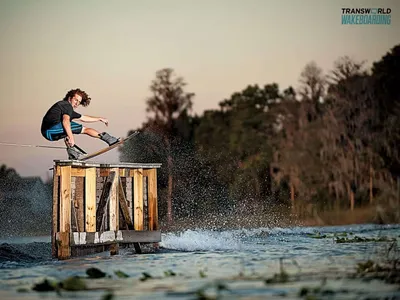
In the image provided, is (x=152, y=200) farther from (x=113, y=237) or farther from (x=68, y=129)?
(x=68, y=129)

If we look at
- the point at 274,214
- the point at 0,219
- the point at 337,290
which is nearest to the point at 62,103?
the point at 337,290

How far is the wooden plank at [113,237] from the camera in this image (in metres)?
10.2

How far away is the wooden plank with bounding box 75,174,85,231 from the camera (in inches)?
412

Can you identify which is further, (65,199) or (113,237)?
(113,237)

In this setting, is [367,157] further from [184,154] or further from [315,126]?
[184,154]

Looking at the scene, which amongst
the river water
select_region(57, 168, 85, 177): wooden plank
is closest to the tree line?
the river water

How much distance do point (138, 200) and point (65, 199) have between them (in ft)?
4.09

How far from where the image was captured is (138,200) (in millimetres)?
11203

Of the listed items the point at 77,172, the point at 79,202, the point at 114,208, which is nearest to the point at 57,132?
the point at 77,172

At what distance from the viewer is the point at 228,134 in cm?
2619

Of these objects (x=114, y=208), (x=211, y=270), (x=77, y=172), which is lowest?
(x=211, y=270)

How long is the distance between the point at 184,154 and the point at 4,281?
15561 millimetres

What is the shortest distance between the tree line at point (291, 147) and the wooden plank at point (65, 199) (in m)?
10.9

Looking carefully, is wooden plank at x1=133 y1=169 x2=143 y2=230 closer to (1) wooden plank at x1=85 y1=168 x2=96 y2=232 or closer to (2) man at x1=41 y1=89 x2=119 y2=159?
(2) man at x1=41 y1=89 x2=119 y2=159
